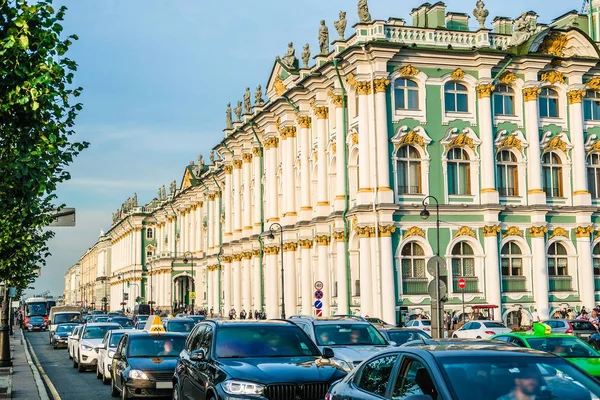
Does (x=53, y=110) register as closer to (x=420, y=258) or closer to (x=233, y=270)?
(x=420, y=258)

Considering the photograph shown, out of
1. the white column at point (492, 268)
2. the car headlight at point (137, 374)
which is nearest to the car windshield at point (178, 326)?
the car headlight at point (137, 374)

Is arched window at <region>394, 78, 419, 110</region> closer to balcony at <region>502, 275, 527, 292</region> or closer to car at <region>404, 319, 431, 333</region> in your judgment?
balcony at <region>502, 275, 527, 292</region>

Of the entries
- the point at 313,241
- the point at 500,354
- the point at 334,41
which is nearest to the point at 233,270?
the point at 313,241

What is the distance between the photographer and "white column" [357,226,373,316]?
46.6 meters

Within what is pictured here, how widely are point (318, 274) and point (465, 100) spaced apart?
1357 centimetres

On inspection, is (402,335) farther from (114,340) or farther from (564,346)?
(564,346)

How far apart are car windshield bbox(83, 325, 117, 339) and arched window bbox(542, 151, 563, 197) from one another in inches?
1109

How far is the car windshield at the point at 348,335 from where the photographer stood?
19.5 meters

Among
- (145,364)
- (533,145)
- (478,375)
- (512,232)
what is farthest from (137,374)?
(533,145)

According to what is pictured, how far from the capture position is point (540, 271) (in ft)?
163

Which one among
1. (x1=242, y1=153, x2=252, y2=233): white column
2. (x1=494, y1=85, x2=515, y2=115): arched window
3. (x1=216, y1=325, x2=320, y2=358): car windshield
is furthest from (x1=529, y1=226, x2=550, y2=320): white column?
(x1=216, y1=325, x2=320, y2=358): car windshield

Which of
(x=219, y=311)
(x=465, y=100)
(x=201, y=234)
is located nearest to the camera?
(x=465, y=100)

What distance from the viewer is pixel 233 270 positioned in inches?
2844

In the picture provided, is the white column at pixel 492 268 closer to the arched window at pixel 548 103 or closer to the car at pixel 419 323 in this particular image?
the car at pixel 419 323
